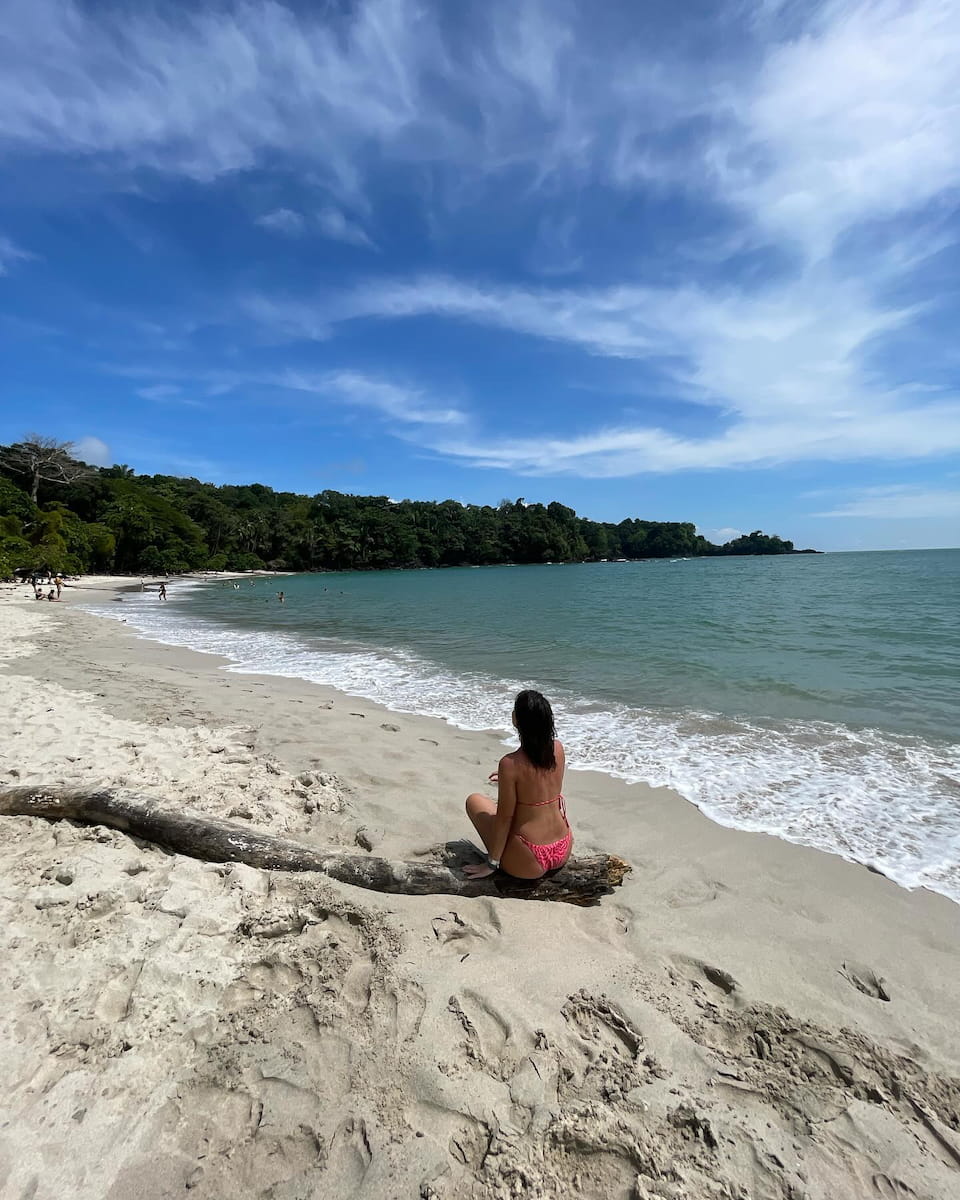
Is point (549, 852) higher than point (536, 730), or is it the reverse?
point (536, 730)

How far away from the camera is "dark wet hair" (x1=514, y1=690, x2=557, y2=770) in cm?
364

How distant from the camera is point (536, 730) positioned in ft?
12.0

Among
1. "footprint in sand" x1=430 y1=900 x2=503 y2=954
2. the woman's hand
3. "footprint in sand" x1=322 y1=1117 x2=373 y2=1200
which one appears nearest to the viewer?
"footprint in sand" x1=322 y1=1117 x2=373 y2=1200

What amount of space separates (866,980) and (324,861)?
3.22m

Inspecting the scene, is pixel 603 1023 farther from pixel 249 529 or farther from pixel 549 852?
pixel 249 529

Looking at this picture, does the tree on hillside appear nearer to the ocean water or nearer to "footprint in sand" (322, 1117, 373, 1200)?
the ocean water

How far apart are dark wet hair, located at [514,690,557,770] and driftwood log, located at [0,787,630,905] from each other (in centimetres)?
81

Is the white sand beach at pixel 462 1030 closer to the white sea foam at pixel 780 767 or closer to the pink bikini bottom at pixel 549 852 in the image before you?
the pink bikini bottom at pixel 549 852

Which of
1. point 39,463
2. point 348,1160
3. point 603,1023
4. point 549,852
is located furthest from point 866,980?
point 39,463

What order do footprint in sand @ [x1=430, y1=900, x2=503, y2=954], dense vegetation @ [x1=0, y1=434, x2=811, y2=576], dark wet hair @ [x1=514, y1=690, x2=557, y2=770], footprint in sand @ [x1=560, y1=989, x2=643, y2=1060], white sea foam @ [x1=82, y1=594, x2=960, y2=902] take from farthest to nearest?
1. dense vegetation @ [x1=0, y1=434, x2=811, y2=576]
2. white sea foam @ [x1=82, y1=594, x2=960, y2=902]
3. dark wet hair @ [x1=514, y1=690, x2=557, y2=770]
4. footprint in sand @ [x1=430, y1=900, x2=503, y2=954]
5. footprint in sand @ [x1=560, y1=989, x2=643, y2=1060]

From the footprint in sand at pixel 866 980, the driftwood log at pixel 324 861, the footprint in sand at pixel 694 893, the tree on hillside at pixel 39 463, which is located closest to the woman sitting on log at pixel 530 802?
the driftwood log at pixel 324 861

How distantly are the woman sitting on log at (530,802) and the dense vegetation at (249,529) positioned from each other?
49.7 metres

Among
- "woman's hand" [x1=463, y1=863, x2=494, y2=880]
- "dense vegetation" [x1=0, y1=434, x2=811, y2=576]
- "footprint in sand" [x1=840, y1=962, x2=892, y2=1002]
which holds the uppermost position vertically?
"dense vegetation" [x1=0, y1=434, x2=811, y2=576]

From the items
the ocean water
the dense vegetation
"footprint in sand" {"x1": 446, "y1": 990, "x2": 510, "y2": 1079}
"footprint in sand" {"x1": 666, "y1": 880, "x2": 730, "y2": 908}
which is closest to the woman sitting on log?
"footprint in sand" {"x1": 666, "y1": 880, "x2": 730, "y2": 908}
